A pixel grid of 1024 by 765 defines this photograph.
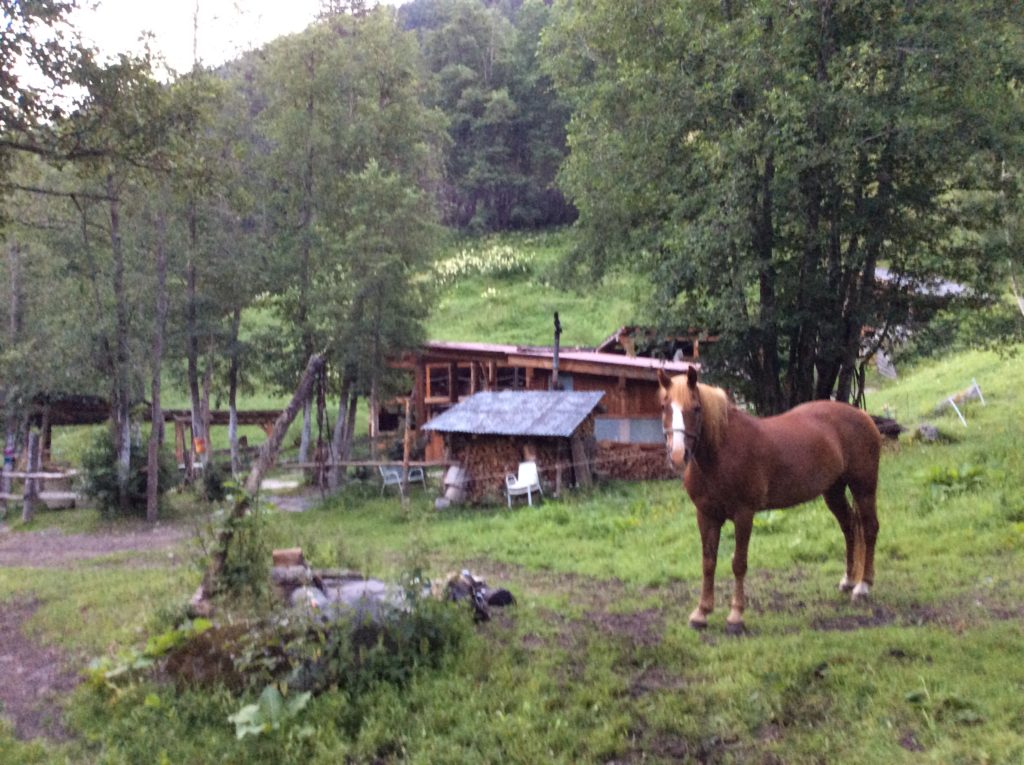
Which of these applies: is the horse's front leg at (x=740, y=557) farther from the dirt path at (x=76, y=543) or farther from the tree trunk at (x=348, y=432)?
the tree trunk at (x=348, y=432)

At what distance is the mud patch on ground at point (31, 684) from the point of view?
20.6 ft

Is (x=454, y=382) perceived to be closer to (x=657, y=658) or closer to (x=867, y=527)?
(x=867, y=527)

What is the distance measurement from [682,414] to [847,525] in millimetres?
2542

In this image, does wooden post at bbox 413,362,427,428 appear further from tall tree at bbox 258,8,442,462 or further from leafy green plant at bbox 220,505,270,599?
leafy green plant at bbox 220,505,270,599

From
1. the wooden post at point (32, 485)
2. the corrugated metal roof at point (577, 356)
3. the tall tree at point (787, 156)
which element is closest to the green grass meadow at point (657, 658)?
the tall tree at point (787, 156)

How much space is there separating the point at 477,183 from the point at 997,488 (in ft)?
174

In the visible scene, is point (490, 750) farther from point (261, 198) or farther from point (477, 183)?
point (477, 183)

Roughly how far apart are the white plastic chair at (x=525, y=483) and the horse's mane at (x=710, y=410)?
11651mm

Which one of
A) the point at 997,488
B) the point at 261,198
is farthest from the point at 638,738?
the point at 261,198

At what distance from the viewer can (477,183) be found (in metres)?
61.0

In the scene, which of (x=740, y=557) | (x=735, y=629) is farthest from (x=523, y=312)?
(x=735, y=629)

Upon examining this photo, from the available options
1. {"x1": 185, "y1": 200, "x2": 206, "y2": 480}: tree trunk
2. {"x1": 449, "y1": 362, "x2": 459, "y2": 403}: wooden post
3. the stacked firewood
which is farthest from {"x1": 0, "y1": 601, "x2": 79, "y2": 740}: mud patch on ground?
{"x1": 449, "y1": 362, "x2": 459, "y2": 403}: wooden post

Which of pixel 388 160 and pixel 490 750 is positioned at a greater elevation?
pixel 388 160

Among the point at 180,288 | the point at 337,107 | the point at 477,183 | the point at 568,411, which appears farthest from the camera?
the point at 477,183
